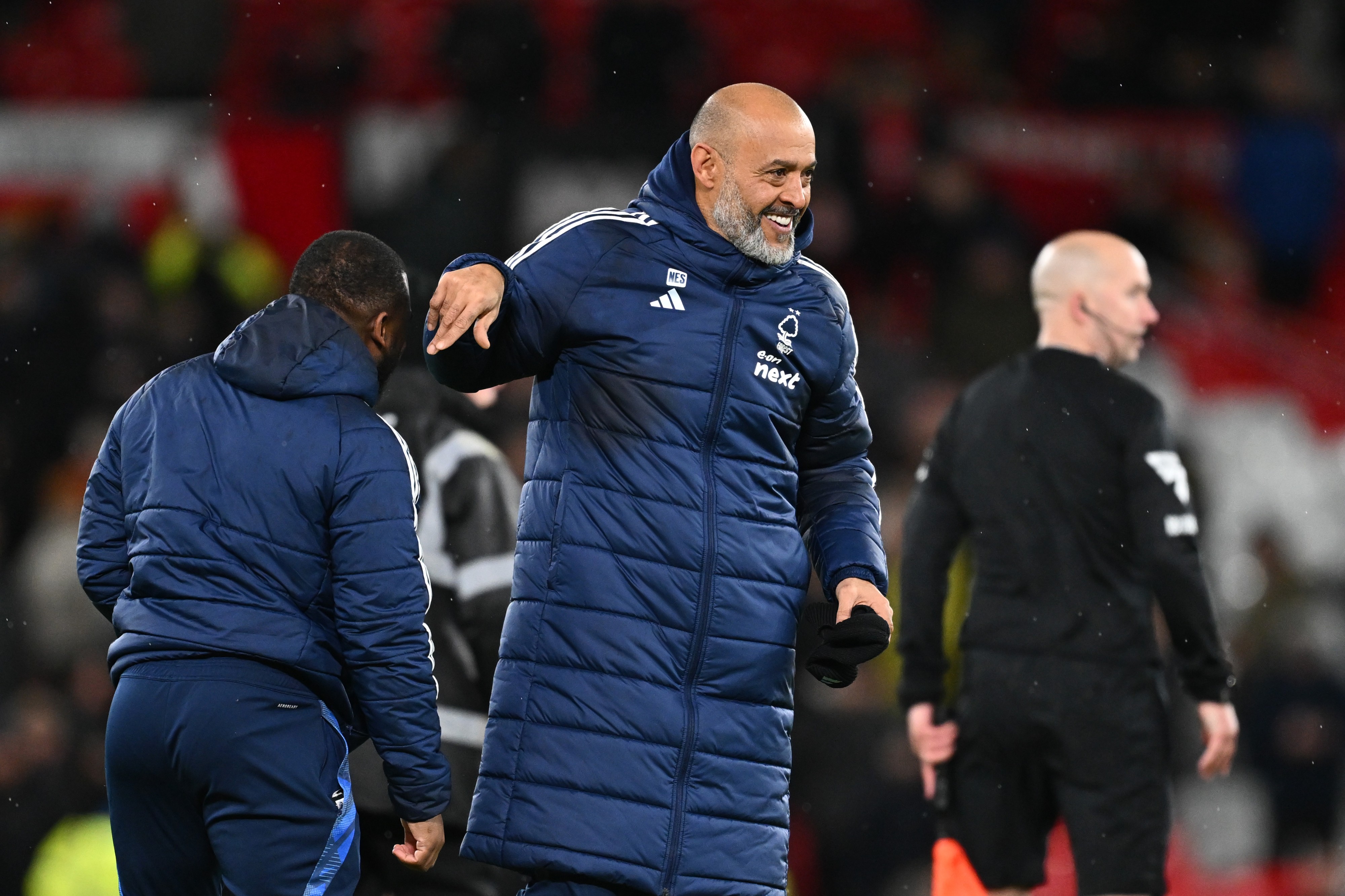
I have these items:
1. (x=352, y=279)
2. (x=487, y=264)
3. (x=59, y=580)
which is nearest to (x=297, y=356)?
(x=352, y=279)

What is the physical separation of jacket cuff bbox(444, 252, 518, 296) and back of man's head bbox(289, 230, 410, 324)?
166 millimetres

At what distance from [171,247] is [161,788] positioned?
757cm

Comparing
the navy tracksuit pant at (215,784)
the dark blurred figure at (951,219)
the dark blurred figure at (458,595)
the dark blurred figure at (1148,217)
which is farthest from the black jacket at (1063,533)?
the dark blurred figure at (1148,217)

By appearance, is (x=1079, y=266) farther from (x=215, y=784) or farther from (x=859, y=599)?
(x=215, y=784)

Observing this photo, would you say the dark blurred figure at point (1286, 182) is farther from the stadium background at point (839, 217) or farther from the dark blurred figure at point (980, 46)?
the dark blurred figure at point (980, 46)

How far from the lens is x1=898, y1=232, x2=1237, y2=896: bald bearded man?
5094 mm

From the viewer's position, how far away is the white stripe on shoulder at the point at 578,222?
3943 millimetres

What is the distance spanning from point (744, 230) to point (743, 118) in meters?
0.25

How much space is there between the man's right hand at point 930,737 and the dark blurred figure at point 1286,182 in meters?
7.84

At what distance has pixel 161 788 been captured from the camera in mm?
3535

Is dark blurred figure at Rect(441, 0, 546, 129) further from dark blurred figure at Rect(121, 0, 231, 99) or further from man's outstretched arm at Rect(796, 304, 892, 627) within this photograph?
man's outstretched arm at Rect(796, 304, 892, 627)

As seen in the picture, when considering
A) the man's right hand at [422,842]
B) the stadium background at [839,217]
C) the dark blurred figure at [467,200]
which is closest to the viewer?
the man's right hand at [422,842]

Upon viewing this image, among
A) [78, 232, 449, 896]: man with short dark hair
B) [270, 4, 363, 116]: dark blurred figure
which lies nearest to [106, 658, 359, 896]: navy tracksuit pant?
[78, 232, 449, 896]: man with short dark hair

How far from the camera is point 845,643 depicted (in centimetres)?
374
